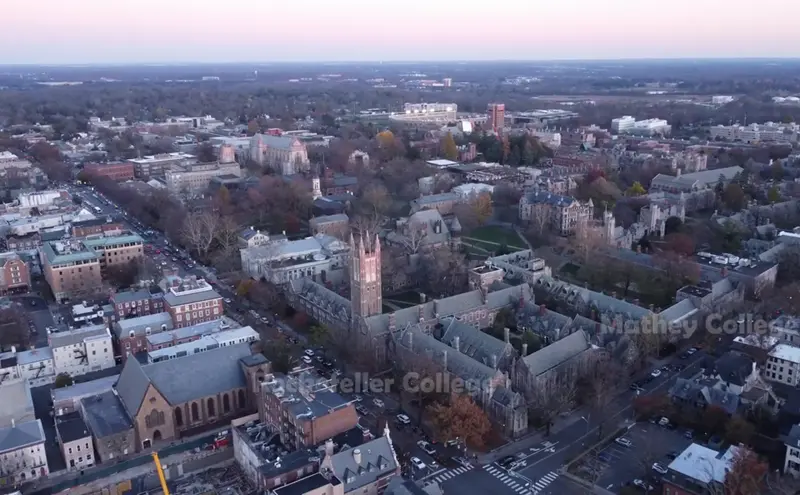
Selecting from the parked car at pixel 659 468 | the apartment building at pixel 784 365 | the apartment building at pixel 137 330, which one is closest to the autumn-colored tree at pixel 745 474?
the parked car at pixel 659 468

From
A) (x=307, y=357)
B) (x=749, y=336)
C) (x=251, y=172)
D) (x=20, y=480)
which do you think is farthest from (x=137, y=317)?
(x=251, y=172)

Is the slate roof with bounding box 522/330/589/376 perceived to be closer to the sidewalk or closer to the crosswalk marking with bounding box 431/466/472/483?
the sidewalk

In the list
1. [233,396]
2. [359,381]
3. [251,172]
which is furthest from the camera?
[251,172]

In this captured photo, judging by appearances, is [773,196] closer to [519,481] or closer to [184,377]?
[519,481]

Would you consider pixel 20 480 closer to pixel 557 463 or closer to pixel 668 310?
pixel 557 463

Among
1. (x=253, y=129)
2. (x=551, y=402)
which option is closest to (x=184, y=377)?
(x=551, y=402)
